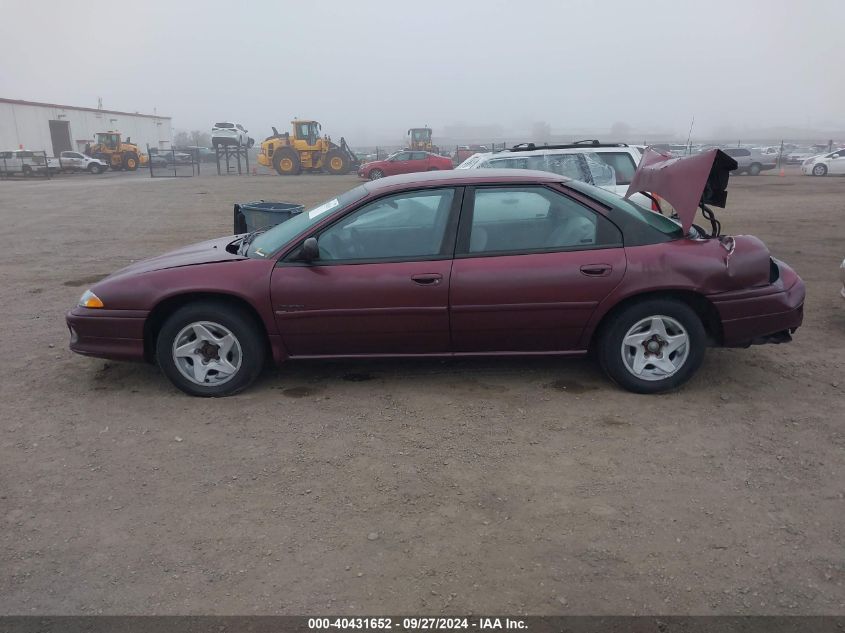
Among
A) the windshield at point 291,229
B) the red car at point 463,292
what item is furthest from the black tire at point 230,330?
the windshield at point 291,229

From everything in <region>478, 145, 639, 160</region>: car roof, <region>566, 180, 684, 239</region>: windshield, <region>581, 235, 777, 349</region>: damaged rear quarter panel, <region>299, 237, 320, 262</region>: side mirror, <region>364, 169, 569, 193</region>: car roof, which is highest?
<region>478, 145, 639, 160</region>: car roof

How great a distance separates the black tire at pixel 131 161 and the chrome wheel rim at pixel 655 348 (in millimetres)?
45668

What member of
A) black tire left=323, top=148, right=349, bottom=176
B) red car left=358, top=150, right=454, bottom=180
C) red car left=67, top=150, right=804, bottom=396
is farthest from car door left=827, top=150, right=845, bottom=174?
red car left=67, top=150, right=804, bottom=396

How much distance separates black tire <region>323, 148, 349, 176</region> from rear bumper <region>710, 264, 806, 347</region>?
111ft

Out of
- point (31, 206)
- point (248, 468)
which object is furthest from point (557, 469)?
point (31, 206)

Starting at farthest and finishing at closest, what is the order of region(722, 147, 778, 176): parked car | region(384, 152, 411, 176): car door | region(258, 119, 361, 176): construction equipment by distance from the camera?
region(258, 119, 361, 176): construction equipment < region(722, 147, 778, 176): parked car < region(384, 152, 411, 176): car door

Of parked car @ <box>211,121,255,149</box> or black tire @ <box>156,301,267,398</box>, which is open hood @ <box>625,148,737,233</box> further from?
parked car @ <box>211,121,255,149</box>

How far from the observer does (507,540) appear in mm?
2846

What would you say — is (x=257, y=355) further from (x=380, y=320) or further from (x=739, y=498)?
Result: (x=739, y=498)

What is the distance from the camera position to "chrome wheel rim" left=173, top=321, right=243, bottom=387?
4.30 meters

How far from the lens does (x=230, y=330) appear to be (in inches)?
168

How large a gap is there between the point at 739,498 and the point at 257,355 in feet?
Result: 9.70

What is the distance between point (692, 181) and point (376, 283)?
7.23 feet

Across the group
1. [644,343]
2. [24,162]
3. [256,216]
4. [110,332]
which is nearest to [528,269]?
[644,343]
